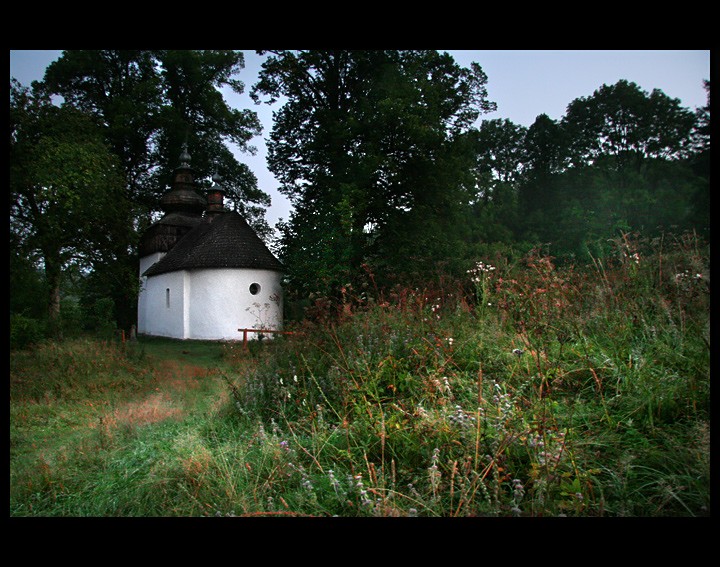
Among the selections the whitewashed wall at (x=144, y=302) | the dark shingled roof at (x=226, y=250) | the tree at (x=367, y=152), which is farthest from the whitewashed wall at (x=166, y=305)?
the tree at (x=367, y=152)

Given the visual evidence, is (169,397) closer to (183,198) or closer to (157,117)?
(157,117)

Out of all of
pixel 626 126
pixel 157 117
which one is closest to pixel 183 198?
pixel 157 117

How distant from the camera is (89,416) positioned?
5.89 m

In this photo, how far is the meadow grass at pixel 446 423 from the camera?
2.38m

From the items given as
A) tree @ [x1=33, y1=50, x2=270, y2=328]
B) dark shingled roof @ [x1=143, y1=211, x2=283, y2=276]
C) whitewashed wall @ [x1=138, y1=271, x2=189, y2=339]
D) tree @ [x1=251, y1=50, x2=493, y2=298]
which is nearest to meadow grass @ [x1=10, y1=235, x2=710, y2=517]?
tree @ [x1=251, y1=50, x2=493, y2=298]

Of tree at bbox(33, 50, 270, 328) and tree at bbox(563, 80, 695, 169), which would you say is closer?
tree at bbox(563, 80, 695, 169)

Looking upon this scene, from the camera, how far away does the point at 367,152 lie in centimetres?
1439

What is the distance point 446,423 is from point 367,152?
502 inches

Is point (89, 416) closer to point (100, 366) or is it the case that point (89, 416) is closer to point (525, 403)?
point (100, 366)

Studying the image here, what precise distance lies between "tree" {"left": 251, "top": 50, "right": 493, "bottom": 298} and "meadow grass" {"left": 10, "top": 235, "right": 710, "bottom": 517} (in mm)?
7994

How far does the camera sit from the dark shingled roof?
1998 centimetres

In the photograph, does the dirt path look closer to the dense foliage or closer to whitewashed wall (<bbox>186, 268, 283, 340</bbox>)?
the dense foliage

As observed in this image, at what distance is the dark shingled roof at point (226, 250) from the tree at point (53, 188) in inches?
302
